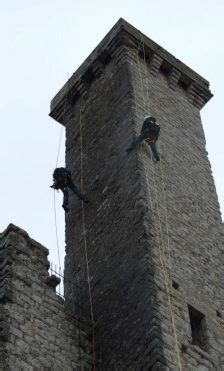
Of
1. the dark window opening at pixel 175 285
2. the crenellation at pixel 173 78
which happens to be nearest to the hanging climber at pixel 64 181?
the dark window opening at pixel 175 285

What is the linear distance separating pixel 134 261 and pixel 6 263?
6.21 ft

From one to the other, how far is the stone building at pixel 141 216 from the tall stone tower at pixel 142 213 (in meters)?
0.02

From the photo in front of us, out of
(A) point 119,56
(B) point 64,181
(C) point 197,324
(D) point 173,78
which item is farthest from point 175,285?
(D) point 173,78

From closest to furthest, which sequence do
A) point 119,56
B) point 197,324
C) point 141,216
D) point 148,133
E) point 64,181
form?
point 197,324, point 141,216, point 148,133, point 64,181, point 119,56

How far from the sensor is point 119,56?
1786 cm

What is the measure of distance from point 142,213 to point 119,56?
494cm

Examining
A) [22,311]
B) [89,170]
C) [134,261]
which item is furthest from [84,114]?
[22,311]

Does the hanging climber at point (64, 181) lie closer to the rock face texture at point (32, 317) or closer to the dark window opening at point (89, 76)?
the rock face texture at point (32, 317)

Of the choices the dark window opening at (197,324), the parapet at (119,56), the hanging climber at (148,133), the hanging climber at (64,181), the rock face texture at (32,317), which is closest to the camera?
the rock face texture at (32,317)

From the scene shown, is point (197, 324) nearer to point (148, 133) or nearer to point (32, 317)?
point (32, 317)

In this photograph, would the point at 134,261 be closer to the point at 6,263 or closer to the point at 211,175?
the point at 6,263

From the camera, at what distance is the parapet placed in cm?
1822

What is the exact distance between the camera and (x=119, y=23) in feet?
60.3

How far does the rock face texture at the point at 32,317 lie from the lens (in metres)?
11.9
